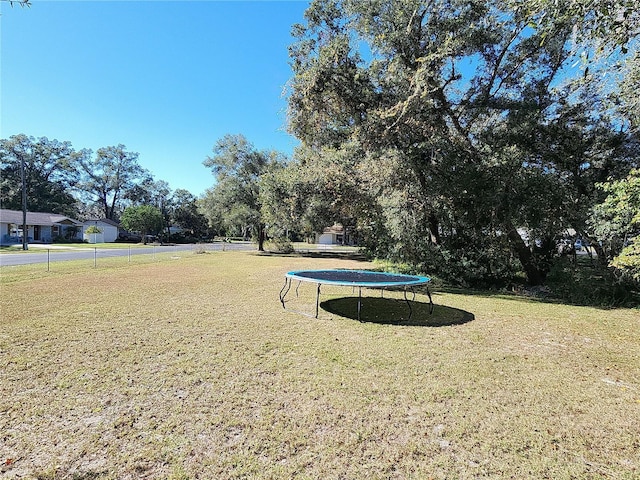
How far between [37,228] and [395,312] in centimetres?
4282

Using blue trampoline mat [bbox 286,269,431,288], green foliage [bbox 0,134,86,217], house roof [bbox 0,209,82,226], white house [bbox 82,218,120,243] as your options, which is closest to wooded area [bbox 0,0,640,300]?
blue trampoline mat [bbox 286,269,431,288]

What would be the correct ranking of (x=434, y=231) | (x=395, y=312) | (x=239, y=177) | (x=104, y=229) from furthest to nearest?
(x=104, y=229)
(x=239, y=177)
(x=434, y=231)
(x=395, y=312)

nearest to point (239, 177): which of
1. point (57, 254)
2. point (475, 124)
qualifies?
point (57, 254)

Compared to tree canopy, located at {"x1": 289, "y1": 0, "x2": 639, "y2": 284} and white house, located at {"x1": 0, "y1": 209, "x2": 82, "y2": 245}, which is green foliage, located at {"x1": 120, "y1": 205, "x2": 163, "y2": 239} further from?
tree canopy, located at {"x1": 289, "y1": 0, "x2": 639, "y2": 284}

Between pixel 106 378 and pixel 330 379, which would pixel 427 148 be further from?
pixel 106 378

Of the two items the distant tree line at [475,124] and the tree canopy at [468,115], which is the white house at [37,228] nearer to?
the distant tree line at [475,124]

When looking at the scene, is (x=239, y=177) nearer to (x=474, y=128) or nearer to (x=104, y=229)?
(x=474, y=128)

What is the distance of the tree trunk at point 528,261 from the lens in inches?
393

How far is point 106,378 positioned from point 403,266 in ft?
32.8

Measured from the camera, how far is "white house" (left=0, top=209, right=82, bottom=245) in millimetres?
30984

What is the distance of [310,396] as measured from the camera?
3002 millimetres

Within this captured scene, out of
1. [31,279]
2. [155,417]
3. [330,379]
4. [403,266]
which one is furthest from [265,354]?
[31,279]

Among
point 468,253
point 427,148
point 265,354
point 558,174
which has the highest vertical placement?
point 427,148

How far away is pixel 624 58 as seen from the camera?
6762mm
